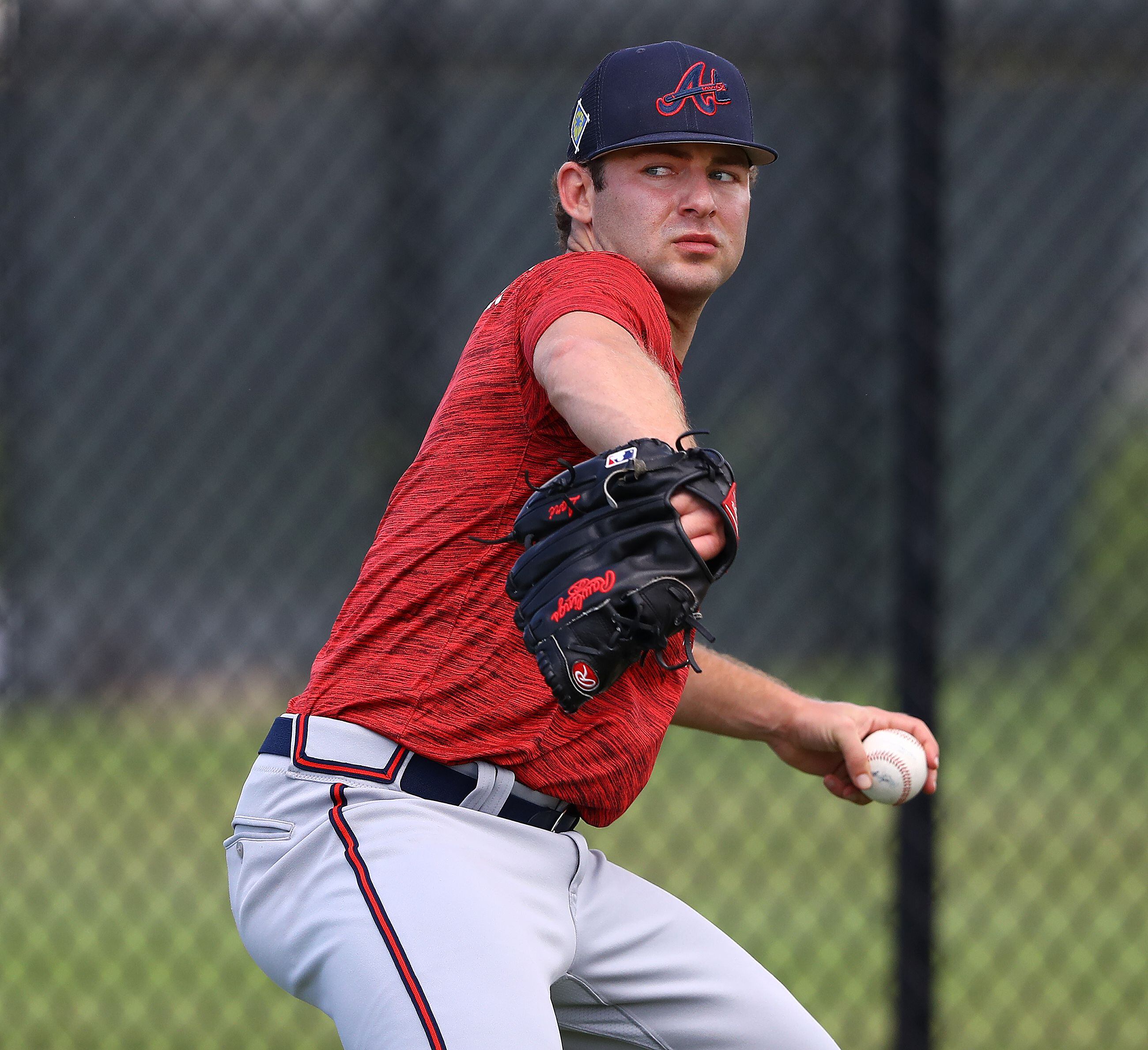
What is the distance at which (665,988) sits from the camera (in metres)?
2.05

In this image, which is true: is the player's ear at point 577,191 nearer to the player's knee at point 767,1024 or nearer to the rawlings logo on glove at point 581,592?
the rawlings logo on glove at point 581,592

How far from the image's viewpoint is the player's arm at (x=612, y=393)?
4.93 feet


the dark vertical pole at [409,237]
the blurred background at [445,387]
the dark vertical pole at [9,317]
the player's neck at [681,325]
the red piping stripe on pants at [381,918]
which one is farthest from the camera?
the blurred background at [445,387]

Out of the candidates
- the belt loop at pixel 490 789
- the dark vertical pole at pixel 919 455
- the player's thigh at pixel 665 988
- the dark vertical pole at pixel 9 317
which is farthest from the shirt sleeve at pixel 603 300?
the dark vertical pole at pixel 9 317

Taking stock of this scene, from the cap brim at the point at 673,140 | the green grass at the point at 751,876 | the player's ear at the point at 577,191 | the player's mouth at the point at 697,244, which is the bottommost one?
the green grass at the point at 751,876

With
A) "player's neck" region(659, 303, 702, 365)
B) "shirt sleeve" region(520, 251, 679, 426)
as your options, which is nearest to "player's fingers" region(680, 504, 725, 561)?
"shirt sleeve" region(520, 251, 679, 426)

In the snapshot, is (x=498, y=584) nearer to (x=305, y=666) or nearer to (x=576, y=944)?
(x=576, y=944)

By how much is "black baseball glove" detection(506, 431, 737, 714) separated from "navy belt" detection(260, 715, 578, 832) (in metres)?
0.35

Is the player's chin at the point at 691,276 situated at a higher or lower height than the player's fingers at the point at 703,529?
higher

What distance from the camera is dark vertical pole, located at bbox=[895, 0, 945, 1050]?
3.05m

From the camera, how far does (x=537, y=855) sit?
1881 mm

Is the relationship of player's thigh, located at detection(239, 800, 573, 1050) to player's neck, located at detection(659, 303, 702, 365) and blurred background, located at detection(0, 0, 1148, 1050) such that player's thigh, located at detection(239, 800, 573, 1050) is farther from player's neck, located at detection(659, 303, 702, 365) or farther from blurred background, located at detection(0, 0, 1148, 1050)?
blurred background, located at detection(0, 0, 1148, 1050)

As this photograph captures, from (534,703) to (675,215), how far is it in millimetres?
717

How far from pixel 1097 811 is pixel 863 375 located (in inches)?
80.9
